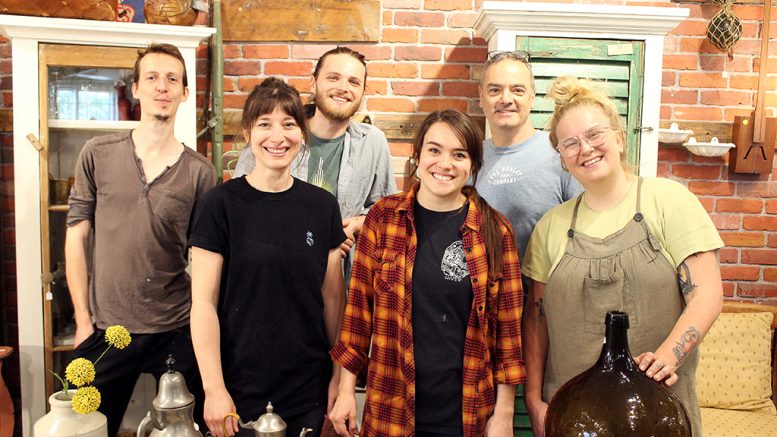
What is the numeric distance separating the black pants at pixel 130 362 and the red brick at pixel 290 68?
55.4 inches

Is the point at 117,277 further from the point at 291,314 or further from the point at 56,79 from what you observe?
the point at 56,79

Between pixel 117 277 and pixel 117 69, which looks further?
pixel 117 69

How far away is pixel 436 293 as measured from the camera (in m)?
1.62

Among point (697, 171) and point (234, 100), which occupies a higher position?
point (234, 100)

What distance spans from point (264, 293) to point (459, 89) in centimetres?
177

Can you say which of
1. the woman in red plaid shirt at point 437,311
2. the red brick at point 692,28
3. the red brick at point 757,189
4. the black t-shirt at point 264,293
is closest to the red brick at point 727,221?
the red brick at point 757,189

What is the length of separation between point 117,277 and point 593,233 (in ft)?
4.74

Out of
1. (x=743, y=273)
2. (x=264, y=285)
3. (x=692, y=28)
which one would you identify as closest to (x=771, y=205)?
(x=743, y=273)

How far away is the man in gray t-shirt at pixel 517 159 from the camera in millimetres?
2057

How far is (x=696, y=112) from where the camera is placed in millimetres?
3117

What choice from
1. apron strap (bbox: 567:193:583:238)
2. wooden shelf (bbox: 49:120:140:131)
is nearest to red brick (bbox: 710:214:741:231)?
apron strap (bbox: 567:193:583:238)

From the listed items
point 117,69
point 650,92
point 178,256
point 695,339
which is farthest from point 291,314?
point 650,92

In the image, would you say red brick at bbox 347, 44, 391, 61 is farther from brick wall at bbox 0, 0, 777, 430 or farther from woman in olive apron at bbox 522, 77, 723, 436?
woman in olive apron at bbox 522, 77, 723, 436

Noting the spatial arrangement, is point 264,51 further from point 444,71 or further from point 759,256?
point 759,256
